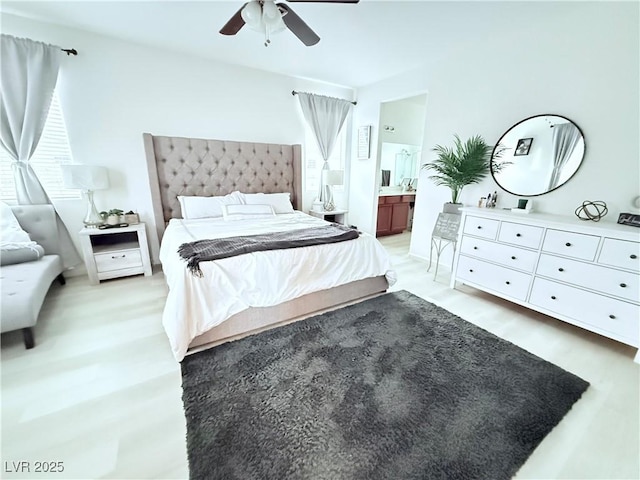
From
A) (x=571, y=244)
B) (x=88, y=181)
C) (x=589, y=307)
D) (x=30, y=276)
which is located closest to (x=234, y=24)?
(x=88, y=181)

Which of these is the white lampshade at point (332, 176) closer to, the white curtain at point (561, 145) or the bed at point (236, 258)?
the bed at point (236, 258)

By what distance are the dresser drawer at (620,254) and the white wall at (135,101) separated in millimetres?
3805

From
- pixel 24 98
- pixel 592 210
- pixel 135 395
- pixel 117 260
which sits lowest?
pixel 135 395

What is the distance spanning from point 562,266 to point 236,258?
2527 millimetres

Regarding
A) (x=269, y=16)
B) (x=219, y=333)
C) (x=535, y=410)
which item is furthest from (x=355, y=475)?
(x=269, y=16)

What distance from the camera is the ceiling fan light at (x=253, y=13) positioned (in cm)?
164

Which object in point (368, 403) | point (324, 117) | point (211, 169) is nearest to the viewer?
point (368, 403)

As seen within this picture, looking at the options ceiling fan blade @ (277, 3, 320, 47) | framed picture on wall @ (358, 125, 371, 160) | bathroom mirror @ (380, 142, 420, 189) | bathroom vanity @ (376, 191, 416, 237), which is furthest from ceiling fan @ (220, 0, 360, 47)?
bathroom mirror @ (380, 142, 420, 189)

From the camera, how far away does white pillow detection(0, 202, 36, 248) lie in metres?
2.26

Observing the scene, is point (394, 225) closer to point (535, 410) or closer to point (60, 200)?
point (535, 410)

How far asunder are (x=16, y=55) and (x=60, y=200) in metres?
1.31

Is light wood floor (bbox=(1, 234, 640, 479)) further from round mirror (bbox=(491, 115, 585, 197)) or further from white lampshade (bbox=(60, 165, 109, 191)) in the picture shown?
round mirror (bbox=(491, 115, 585, 197))

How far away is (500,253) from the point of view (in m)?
2.45

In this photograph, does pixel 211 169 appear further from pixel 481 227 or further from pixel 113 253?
pixel 481 227
